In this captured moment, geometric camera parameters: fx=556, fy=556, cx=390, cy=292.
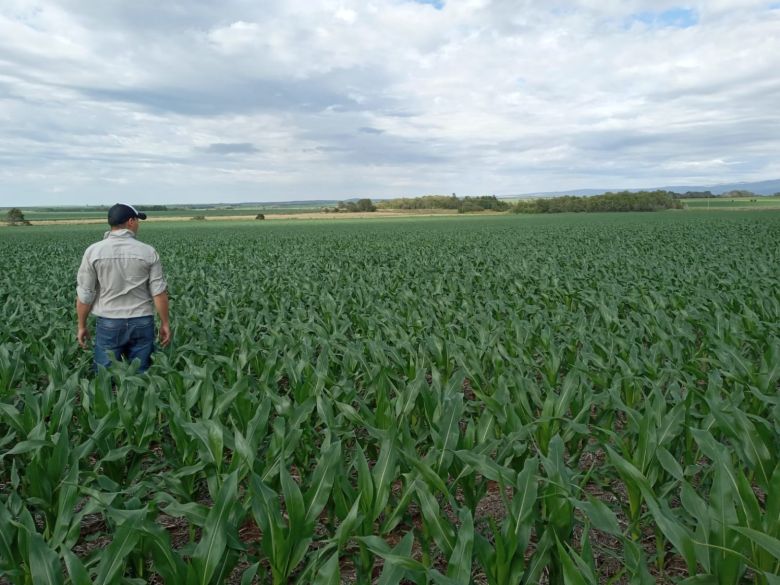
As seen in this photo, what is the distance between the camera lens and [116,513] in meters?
2.29

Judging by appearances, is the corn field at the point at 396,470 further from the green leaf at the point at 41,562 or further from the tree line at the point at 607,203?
the tree line at the point at 607,203

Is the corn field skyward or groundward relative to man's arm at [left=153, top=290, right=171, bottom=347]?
groundward

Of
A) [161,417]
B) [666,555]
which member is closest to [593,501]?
[666,555]

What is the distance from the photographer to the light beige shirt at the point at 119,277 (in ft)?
17.0

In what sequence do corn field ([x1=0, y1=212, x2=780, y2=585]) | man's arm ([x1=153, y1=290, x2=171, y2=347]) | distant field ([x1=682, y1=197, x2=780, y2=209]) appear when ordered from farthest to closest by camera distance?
distant field ([x1=682, y1=197, x2=780, y2=209]), man's arm ([x1=153, y1=290, x2=171, y2=347]), corn field ([x1=0, y1=212, x2=780, y2=585])

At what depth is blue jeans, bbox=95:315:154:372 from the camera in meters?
5.37

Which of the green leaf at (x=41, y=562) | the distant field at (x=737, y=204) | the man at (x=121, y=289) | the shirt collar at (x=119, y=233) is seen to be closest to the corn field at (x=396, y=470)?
the green leaf at (x=41, y=562)

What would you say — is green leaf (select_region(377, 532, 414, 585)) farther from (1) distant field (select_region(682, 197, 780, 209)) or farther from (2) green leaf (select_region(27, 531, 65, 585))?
(1) distant field (select_region(682, 197, 780, 209))

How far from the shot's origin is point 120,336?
541cm

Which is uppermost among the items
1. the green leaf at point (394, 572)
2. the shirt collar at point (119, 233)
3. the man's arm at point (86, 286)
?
the shirt collar at point (119, 233)

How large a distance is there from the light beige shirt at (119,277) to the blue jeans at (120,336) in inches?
2.8

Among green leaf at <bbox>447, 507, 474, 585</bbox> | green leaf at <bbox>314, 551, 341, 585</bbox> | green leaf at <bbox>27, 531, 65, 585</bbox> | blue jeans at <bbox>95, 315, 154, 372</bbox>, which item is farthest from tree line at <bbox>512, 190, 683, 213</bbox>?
green leaf at <bbox>27, 531, 65, 585</bbox>

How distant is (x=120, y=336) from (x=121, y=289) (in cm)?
48

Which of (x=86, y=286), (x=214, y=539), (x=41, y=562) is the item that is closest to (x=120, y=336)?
(x=86, y=286)
